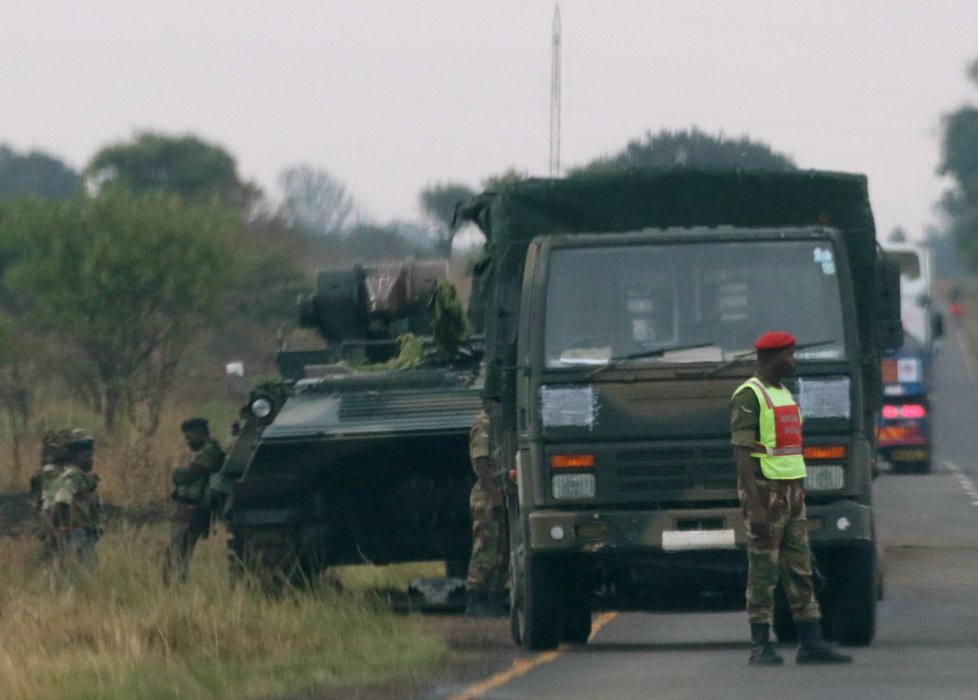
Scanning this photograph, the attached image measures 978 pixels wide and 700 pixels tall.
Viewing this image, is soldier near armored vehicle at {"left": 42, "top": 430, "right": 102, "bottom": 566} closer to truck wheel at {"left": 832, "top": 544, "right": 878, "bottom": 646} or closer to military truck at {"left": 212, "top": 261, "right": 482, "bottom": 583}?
military truck at {"left": 212, "top": 261, "right": 482, "bottom": 583}

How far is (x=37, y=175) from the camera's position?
11712cm

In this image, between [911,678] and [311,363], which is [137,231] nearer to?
[311,363]

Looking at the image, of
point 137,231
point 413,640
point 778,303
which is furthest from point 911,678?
point 137,231

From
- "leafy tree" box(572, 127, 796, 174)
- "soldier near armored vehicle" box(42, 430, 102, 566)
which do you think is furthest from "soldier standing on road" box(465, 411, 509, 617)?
"leafy tree" box(572, 127, 796, 174)

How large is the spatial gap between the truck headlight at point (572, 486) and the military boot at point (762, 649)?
122 cm

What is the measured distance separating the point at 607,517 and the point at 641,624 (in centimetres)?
357

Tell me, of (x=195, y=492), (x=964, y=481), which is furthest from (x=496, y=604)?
(x=964, y=481)

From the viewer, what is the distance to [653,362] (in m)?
12.3

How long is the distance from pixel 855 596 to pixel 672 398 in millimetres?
1572

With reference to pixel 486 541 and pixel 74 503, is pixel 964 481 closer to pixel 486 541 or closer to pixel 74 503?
pixel 74 503

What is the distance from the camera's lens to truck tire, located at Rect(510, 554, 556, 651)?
1271 cm

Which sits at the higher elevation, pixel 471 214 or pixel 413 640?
pixel 471 214

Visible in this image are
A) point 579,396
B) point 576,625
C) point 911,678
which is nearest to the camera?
point 911,678

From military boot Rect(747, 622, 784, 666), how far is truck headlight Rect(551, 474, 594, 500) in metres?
1.22
